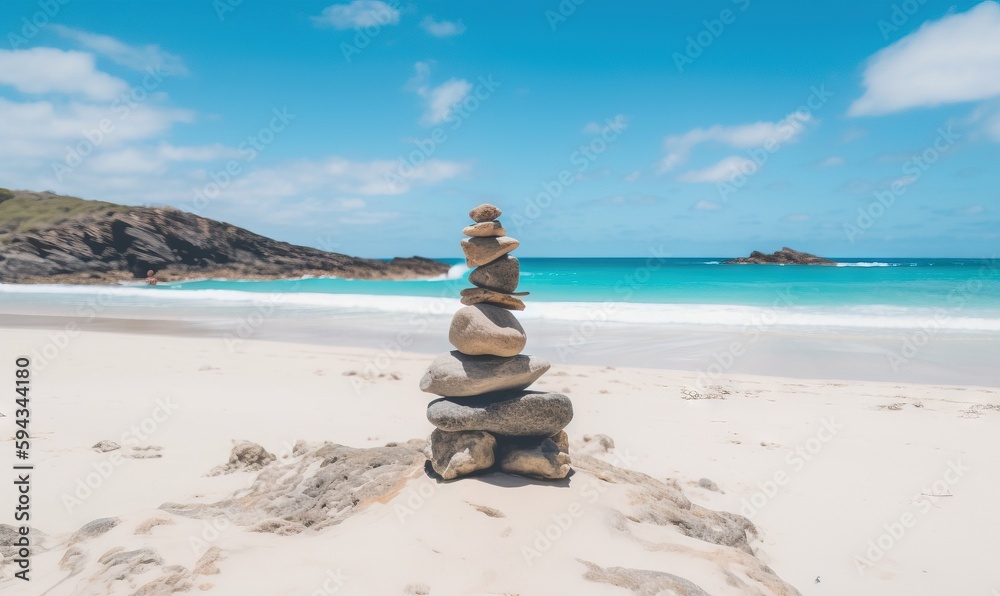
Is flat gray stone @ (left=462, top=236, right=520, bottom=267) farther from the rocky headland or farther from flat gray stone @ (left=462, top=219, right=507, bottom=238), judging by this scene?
the rocky headland

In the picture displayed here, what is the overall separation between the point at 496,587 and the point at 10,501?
5.63m

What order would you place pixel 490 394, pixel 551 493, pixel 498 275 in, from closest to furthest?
1. pixel 551 493
2. pixel 490 394
3. pixel 498 275

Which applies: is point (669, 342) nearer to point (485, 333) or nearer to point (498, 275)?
point (498, 275)

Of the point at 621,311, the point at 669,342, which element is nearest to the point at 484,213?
the point at 669,342

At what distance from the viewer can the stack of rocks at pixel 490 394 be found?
18.2 ft

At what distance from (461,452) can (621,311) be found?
20.8m

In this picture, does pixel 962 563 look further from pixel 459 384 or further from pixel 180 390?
pixel 180 390

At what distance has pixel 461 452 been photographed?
5.46 metres

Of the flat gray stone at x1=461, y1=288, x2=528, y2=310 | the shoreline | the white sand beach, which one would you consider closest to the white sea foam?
the shoreline

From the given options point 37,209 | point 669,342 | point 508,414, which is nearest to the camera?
point 508,414

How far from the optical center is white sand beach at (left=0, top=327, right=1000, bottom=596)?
4.16m

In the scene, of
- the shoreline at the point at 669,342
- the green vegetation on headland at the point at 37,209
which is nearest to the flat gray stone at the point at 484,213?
the shoreline at the point at 669,342

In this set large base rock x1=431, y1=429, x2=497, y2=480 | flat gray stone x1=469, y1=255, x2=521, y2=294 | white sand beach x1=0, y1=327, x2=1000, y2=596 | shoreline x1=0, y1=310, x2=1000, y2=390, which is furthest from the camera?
shoreline x1=0, y1=310, x2=1000, y2=390

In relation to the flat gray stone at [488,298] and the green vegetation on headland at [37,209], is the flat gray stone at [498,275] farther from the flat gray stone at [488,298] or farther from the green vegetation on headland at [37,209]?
the green vegetation on headland at [37,209]
